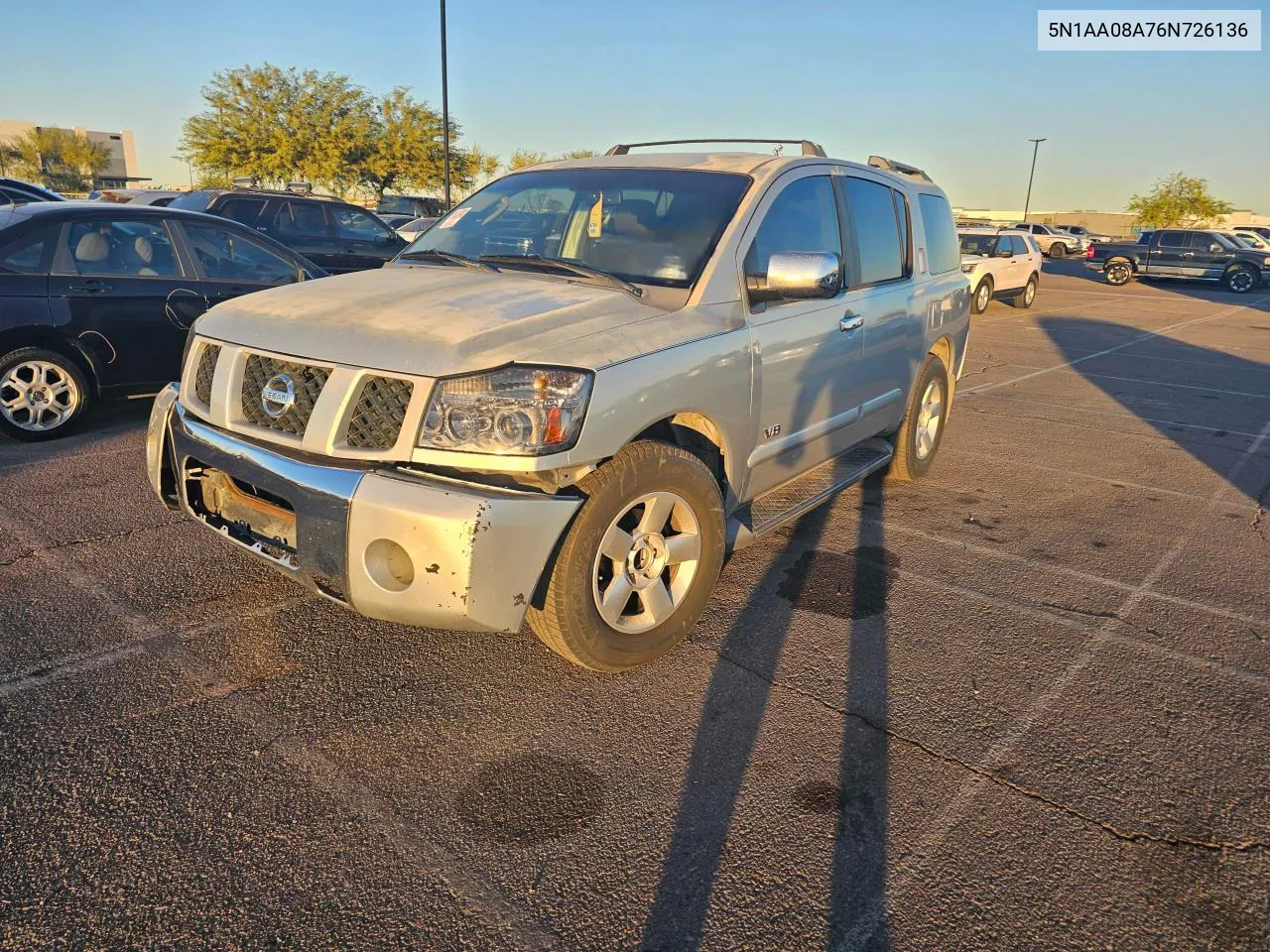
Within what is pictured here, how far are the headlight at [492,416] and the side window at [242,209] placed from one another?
967 centimetres

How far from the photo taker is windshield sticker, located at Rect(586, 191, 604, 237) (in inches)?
152

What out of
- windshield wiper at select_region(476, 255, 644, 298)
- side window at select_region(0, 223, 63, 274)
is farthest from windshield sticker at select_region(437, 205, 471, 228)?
side window at select_region(0, 223, 63, 274)

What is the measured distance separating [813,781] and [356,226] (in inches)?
438

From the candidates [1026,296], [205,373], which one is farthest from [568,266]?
[1026,296]

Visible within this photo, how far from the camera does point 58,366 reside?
229 inches

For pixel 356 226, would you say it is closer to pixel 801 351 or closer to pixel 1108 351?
pixel 801 351

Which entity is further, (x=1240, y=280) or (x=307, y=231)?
(x=1240, y=280)

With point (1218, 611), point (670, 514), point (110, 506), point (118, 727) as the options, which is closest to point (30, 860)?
point (118, 727)

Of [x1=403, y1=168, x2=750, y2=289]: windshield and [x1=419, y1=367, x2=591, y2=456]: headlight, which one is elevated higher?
[x1=403, y1=168, x2=750, y2=289]: windshield

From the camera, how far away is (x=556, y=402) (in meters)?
2.66

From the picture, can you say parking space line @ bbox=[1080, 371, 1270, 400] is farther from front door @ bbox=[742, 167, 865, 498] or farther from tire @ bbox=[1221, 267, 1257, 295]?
tire @ bbox=[1221, 267, 1257, 295]

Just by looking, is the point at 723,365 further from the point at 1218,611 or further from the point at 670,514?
the point at 1218,611

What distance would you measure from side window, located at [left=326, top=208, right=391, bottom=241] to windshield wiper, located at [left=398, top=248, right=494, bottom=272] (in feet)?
26.5


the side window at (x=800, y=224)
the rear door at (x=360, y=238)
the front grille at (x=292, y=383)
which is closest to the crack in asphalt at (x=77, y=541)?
the front grille at (x=292, y=383)
